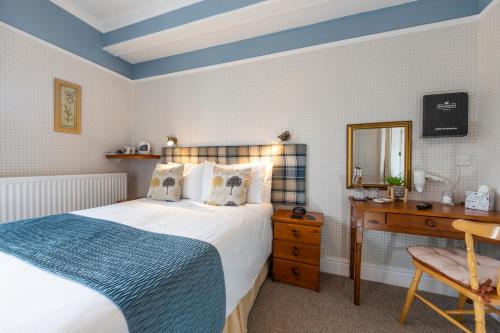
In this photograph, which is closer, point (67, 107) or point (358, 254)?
point (358, 254)

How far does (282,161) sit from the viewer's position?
90.9 inches

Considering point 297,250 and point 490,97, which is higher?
point 490,97

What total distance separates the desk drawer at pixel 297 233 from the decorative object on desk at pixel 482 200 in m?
1.12

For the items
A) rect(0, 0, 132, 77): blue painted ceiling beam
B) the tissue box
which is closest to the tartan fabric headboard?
the tissue box

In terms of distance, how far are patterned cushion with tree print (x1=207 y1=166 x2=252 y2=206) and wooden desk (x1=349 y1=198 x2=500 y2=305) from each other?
3.36 feet

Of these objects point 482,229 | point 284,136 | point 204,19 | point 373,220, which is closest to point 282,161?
point 284,136

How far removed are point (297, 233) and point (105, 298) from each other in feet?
4.93

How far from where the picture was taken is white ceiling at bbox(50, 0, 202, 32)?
88.9 inches

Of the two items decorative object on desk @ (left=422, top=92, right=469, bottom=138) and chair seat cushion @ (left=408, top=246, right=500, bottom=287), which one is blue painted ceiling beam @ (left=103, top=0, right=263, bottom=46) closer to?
decorative object on desk @ (left=422, top=92, right=469, bottom=138)

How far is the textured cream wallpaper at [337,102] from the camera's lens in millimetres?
1830

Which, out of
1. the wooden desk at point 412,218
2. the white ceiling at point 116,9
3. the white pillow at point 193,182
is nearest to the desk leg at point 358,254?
the wooden desk at point 412,218

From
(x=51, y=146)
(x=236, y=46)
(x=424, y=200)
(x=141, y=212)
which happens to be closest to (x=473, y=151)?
(x=424, y=200)

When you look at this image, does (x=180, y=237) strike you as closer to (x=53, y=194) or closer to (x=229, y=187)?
(x=229, y=187)

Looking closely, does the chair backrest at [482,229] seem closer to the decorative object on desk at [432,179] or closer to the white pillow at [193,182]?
the decorative object on desk at [432,179]
